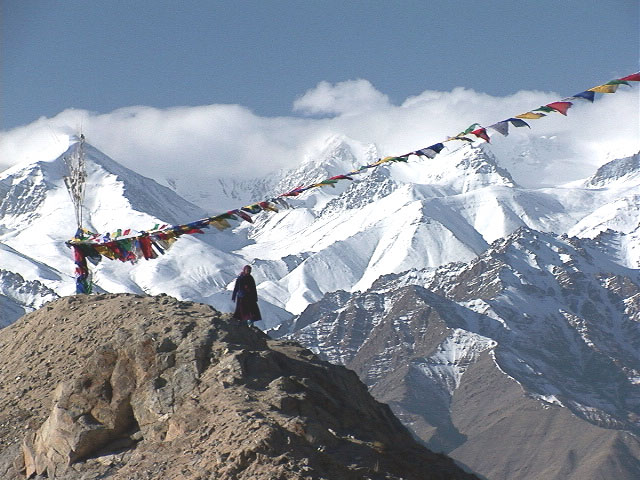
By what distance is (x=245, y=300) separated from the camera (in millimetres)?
23125

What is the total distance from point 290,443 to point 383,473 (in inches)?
52.0

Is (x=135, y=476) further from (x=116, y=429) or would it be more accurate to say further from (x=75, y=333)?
(x=75, y=333)

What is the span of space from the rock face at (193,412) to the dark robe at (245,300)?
1450mm

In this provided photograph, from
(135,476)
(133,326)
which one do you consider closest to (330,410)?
(135,476)

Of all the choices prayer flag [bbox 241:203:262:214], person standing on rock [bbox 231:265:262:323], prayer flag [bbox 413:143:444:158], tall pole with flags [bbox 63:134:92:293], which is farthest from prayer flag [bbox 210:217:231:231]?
prayer flag [bbox 413:143:444:158]

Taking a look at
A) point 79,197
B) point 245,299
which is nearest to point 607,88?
point 245,299

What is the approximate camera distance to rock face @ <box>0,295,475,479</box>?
1563 centimetres

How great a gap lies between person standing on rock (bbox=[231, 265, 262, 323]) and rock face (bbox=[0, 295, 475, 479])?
4.76 ft

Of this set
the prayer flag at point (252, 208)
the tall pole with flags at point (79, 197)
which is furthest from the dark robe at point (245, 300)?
the tall pole with flags at point (79, 197)

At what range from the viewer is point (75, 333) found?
22234 mm

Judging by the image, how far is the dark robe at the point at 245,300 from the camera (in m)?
23.1

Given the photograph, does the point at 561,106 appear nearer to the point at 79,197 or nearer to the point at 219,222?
the point at 219,222

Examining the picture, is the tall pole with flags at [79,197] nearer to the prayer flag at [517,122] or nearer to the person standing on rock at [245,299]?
the person standing on rock at [245,299]

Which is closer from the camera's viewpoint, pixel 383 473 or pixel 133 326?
pixel 383 473
